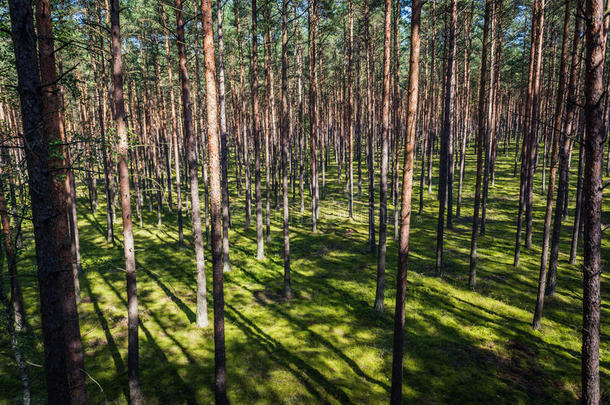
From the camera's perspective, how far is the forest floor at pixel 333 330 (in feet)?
36.3

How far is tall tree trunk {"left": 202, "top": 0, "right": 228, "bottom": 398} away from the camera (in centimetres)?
917

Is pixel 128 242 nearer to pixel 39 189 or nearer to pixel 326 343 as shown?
pixel 39 189

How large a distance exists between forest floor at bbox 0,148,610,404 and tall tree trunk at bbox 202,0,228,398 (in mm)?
1819

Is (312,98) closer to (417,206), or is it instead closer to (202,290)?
(202,290)

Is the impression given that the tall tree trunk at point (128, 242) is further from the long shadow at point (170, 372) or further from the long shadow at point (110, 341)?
the long shadow at point (110, 341)

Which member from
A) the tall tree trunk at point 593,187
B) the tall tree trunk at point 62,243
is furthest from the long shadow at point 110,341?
the tall tree trunk at point 593,187

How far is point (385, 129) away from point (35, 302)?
19943 mm

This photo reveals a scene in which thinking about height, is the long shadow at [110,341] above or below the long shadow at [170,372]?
above

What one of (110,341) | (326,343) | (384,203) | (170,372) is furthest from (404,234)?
(110,341)

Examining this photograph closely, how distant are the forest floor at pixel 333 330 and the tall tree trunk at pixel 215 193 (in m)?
1.82

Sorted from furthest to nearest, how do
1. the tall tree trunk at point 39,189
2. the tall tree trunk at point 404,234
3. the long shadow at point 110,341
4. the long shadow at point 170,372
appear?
the long shadow at point 110,341 < the long shadow at point 170,372 < the tall tree trunk at point 404,234 < the tall tree trunk at point 39,189

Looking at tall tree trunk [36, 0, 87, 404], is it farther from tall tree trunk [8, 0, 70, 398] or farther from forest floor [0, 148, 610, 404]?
tall tree trunk [8, 0, 70, 398]

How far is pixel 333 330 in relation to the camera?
14.6 metres

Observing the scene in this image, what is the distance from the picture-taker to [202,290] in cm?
1502
